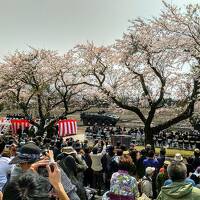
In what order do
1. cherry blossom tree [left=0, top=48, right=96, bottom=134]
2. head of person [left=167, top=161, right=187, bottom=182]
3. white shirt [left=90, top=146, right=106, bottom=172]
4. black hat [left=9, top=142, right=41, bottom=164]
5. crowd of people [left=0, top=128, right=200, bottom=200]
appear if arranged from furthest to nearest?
1. cherry blossom tree [left=0, top=48, right=96, bottom=134]
2. white shirt [left=90, top=146, right=106, bottom=172]
3. black hat [left=9, top=142, right=41, bottom=164]
4. head of person [left=167, top=161, right=187, bottom=182]
5. crowd of people [left=0, top=128, right=200, bottom=200]

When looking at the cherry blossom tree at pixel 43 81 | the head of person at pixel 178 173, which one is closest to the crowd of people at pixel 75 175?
the head of person at pixel 178 173

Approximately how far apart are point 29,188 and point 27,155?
1.92 metres

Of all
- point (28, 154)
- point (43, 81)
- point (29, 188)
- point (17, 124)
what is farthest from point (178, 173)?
point (43, 81)

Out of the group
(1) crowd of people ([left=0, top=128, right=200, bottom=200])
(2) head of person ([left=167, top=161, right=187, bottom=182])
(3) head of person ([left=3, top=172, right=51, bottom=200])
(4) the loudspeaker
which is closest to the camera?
(3) head of person ([left=3, top=172, right=51, bottom=200])

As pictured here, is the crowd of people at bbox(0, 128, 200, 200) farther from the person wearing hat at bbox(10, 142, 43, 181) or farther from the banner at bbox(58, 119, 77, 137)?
the banner at bbox(58, 119, 77, 137)

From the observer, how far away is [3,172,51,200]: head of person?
267 centimetres

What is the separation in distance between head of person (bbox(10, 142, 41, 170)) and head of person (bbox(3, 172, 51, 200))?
1.62 m

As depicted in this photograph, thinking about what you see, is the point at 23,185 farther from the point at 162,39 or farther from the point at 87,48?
the point at 87,48

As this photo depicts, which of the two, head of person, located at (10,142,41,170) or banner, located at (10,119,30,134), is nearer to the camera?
head of person, located at (10,142,41,170)

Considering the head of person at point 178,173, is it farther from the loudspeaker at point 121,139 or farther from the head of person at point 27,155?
the loudspeaker at point 121,139

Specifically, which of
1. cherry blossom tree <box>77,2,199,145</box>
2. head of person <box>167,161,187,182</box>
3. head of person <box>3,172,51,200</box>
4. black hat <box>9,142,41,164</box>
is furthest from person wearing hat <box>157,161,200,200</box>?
cherry blossom tree <box>77,2,199,145</box>

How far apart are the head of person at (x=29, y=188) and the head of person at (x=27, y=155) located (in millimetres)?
1625

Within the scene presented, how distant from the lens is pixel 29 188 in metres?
2.70

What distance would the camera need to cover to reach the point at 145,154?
39.1 ft
